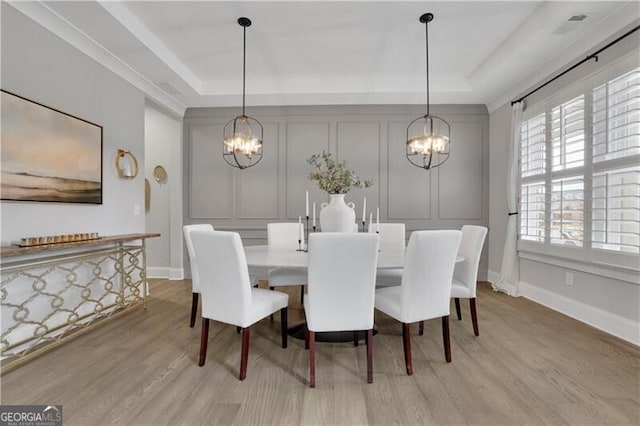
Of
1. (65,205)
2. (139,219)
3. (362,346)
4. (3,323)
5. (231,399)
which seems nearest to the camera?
(231,399)

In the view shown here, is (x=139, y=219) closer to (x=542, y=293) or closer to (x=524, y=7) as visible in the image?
(x=524, y=7)

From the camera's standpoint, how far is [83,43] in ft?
9.01

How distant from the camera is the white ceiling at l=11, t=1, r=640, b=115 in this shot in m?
2.58

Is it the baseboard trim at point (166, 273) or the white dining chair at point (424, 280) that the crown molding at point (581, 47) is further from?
the baseboard trim at point (166, 273)

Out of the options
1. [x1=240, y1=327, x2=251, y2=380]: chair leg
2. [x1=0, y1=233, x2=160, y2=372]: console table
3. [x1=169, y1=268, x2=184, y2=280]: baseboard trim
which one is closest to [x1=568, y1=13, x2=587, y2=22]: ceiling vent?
[x1=240, y1=327, x2=251, y2=380]: chair leg

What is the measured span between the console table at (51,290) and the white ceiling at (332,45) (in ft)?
6.01

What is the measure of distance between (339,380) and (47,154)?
9.12 ft

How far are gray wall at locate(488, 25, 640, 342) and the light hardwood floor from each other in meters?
0.19

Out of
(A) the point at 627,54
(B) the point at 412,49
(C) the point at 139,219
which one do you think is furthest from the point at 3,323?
(A) the point at 627,54

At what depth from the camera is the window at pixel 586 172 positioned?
2.42 m

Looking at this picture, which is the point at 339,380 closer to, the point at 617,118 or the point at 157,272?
the point at 617,118

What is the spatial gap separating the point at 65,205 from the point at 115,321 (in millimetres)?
1146

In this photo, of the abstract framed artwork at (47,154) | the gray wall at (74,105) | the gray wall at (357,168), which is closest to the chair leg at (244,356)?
the gray wall at (74,105)

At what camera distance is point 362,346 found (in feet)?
7.68
